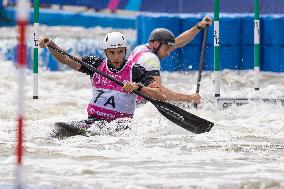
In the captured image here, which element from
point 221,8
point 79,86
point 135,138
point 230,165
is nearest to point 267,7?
point 221,8

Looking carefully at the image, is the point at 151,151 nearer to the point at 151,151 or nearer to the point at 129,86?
the point at 151,151

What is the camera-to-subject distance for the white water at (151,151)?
255 inches

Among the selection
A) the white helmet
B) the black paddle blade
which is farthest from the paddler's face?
the black paddle blade

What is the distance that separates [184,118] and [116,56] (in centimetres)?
89

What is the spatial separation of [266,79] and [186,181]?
9392mm

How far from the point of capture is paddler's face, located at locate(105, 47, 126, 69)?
8.94 metres

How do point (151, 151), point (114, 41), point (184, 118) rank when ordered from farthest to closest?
point (184, 118)
point (114, 41)
point (151, 151)

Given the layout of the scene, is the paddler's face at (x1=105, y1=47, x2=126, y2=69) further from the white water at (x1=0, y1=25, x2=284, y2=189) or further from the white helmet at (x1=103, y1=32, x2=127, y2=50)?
the white water at (x1=0, y1=25, x2=284, y2=189)

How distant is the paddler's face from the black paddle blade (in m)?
0.51

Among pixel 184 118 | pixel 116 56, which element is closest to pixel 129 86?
pixel 116 56

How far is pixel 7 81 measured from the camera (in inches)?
582

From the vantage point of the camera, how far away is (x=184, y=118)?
9.16 metres

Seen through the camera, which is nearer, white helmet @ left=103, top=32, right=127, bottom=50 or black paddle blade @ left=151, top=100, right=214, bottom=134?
white helmet @ left=103, top=32, right=127, bottom=50

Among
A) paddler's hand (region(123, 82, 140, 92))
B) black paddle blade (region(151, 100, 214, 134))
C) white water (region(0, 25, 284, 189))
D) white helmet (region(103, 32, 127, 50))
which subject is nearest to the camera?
white water (region(0, 25, 284, 189))
